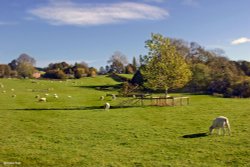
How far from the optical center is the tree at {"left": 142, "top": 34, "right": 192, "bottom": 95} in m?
54.6

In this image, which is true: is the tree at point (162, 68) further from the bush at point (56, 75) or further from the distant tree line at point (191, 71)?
the bush at point (56, 75)

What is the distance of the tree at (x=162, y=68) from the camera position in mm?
54562

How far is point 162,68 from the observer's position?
54500 millimetres

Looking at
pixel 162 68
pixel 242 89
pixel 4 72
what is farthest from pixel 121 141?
pixel 4 72

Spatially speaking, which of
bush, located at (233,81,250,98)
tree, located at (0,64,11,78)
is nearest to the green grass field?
bush, located at (233,81,250,98)

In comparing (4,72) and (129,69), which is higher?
(129,69)

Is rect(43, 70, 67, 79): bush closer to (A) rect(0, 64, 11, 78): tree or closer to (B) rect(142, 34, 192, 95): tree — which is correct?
(A) rect(0, 64, 11, 78): tree

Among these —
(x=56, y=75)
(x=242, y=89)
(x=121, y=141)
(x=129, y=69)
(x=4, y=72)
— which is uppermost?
(x=129, y=69)

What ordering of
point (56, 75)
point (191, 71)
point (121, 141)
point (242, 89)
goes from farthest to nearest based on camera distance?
point (56, 75) → point (191, 71) → point (242, 89) → point (121, 141)

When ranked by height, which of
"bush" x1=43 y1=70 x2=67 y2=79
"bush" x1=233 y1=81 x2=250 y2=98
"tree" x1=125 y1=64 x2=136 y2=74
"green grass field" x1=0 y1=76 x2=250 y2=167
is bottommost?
"green grass field" x1=0 y1=76 x2=250 y2=167

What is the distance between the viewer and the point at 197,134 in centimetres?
2741

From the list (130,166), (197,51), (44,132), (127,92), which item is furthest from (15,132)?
(197,51)

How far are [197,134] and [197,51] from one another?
337 ft

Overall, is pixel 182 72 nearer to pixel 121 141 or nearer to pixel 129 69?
pixel 121 141
